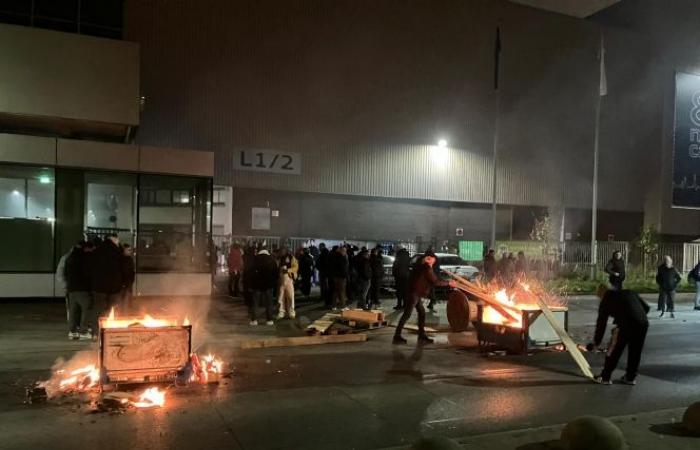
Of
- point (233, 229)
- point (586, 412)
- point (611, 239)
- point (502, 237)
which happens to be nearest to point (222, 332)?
point (586, 412)

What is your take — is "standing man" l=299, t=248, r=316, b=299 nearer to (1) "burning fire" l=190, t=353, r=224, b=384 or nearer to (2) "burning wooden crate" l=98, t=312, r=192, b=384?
(1) "burning fire" l=190, t=353, r=224, b=384

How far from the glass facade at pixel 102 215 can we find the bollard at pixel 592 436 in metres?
13.3

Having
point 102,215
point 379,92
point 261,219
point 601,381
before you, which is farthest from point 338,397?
point 379,92

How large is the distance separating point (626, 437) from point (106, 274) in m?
8.23

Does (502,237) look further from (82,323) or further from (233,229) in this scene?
(82,323)

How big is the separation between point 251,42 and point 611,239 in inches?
789

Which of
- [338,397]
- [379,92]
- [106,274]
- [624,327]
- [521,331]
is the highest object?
[379,92]

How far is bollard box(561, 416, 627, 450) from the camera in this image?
4621mm

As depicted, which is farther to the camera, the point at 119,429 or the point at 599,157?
the point at 599,157

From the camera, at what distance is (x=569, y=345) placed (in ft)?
27.9

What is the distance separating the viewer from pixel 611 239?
29.0 metres

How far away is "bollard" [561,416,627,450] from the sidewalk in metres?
0.26

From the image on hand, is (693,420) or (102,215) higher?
(102,215)

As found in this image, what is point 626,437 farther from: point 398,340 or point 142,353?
point 398,340
